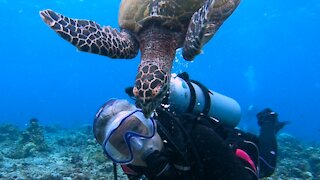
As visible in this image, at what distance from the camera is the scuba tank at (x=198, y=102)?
3941 millimetres

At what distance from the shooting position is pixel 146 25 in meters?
4.54

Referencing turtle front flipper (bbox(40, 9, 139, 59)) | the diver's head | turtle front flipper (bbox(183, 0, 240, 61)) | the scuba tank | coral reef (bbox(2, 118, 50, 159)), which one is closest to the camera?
the diver's head

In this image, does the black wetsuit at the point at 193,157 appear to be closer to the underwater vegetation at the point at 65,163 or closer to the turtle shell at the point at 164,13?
the turtle shell at the point at 164,13

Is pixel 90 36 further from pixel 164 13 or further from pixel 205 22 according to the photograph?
pixel 205 22

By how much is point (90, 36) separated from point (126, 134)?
1.51m

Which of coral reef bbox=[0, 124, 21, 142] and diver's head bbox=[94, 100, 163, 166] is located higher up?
diver's head bbox=[94, 100, 163, 166]

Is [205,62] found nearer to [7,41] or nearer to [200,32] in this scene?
[7,41]

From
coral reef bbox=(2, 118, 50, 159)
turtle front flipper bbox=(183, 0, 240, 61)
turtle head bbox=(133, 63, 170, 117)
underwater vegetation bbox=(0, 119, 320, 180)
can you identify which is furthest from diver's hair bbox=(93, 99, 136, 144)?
coral reef bbox=(2, 118, 50, 159)

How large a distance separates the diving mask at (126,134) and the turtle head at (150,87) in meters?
0.11

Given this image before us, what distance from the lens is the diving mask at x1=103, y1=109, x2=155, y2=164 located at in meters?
2.98

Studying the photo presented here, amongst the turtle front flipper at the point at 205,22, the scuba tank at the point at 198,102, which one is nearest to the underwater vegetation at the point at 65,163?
the scuba tank at the point at 198,102

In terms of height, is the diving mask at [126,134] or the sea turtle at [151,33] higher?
the sea turtle at [151,33]

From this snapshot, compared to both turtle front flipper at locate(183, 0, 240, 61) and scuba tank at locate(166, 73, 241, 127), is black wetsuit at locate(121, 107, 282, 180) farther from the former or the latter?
turtle front flipper at locate(183, 0, 240, 61)

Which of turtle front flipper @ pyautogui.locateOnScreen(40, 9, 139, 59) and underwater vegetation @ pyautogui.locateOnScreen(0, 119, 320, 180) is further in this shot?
underwater vegetation @ pyautogui.locateOnScreen(0, 119, 320, 180)
